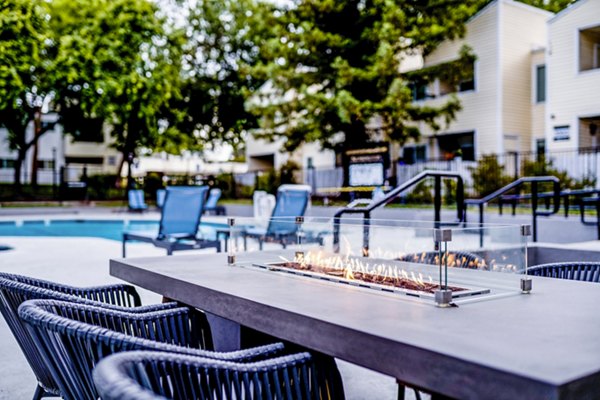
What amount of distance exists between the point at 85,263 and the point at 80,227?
846 cm

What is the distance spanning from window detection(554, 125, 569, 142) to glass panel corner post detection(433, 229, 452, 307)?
51.6 ft

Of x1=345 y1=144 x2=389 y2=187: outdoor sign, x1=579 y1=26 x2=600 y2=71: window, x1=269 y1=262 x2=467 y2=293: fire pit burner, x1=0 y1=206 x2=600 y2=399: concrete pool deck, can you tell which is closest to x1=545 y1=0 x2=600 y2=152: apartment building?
x1=579 y1=26 x2=600 y2=71: window

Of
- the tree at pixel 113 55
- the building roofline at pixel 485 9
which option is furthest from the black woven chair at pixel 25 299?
the building roofline at pixel 485 9

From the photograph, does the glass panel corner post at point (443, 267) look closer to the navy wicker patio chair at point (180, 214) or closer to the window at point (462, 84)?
the navy wicker patio chair at point (180, 214)

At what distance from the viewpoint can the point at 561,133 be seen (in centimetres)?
1603

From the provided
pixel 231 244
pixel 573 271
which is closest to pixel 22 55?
pixel 231 244

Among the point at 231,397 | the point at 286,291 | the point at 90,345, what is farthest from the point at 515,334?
the point at 90,345

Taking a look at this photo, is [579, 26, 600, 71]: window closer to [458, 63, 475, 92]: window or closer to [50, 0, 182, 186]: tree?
[458, 63, 475, 92]: window

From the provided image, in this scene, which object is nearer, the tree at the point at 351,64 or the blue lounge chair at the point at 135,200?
the tree at the point at 351,64

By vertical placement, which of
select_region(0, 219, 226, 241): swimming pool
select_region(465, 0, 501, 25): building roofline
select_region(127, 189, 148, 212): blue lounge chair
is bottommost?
select_region(0, 219, 226, 241): swimming pool

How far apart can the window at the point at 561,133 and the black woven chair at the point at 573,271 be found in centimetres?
1436

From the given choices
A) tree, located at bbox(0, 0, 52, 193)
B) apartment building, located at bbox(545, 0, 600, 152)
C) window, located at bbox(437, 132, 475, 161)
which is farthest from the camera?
window, located at bbox(437, 132, 475, 161)

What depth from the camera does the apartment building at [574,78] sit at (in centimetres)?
1559

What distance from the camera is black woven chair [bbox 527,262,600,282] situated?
288 centimetres
